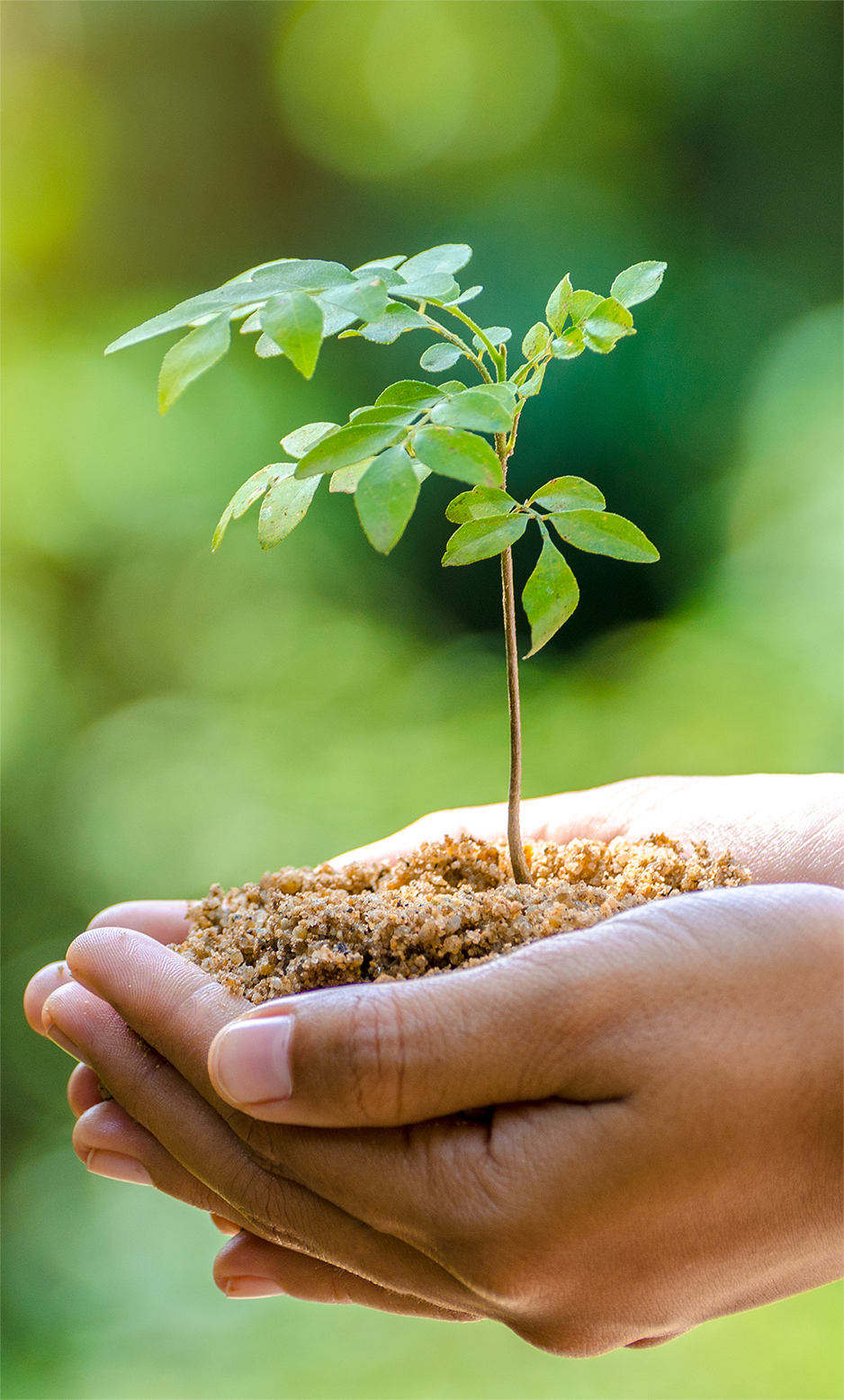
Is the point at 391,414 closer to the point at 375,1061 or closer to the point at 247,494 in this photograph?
the point at 247,494

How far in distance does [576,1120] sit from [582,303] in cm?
49

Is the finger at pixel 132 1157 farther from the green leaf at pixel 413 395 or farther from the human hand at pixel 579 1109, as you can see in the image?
the green leaf at pixel 413 395

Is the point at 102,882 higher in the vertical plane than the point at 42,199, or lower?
lower

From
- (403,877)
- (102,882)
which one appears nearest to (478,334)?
(403,877)

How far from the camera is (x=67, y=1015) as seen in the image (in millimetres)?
696

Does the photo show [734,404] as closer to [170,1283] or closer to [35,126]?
[35,126]

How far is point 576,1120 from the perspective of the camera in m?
0.50

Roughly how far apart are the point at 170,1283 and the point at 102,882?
25.6 inches

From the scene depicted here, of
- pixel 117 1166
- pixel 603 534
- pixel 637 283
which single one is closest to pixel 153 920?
pixel 117 1166

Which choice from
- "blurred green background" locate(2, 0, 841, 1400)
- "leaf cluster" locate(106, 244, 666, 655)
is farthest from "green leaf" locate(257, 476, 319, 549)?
"blurred green background" locate(2, 0, 841, 1400)

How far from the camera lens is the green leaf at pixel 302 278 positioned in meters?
0.56

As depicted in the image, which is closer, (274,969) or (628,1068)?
(628,1068)

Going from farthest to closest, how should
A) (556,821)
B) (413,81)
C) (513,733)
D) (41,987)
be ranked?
(413,81)
(556,821)
(41,987)
(513,733)

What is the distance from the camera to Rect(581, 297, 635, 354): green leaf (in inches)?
23.8
